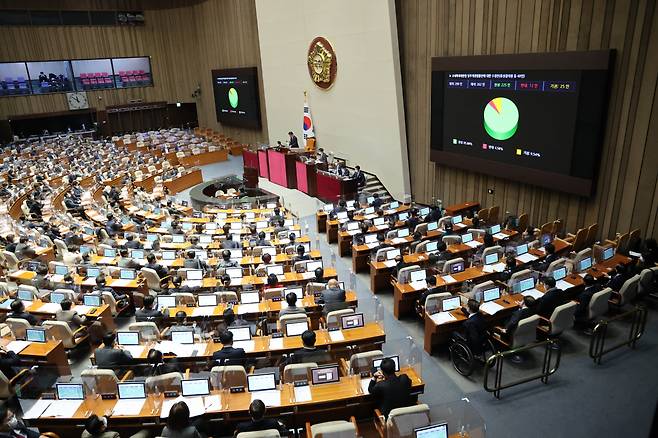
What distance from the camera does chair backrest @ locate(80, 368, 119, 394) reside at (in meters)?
5.78

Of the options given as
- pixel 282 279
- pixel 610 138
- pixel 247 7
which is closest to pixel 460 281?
pixel 282 279

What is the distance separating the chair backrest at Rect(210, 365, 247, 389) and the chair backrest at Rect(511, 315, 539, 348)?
391 centimetres

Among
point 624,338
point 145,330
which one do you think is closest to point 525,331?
point 624,338

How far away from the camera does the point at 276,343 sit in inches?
273

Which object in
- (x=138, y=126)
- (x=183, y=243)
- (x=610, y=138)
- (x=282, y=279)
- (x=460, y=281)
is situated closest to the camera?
(x=460, y=281)

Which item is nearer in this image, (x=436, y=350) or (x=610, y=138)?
(x=436, y=350)

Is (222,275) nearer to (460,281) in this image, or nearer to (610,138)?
(460,281)

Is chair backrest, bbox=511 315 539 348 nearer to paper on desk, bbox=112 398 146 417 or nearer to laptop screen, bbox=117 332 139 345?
paper on desk, bbox=112 398 146 417

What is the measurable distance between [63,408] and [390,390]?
4.07 m

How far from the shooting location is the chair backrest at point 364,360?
5.93 m

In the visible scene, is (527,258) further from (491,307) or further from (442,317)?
(442,317)

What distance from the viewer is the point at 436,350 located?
7820 mm

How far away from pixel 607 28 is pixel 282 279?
354 inches

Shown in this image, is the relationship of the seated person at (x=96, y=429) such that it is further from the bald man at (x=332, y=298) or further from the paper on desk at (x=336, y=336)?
the bald man at (x=332, y=298)
